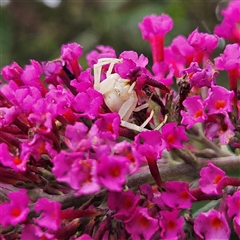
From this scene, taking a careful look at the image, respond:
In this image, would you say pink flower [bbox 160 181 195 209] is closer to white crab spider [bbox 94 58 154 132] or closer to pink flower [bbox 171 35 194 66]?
white crab spider [bbox 94 58 154 132]

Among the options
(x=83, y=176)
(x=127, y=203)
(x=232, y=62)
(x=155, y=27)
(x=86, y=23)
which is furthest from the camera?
(x=86, y=23)

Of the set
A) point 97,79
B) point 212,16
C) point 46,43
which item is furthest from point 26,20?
point 97,79

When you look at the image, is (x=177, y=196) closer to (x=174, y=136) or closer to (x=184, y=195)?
(x=184, y=195)

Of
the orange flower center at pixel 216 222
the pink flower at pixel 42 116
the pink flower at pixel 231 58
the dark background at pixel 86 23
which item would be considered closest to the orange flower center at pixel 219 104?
the pink flower at pixel 231 58

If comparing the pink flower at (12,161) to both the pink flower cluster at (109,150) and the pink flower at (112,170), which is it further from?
the pink flower at (112,170)

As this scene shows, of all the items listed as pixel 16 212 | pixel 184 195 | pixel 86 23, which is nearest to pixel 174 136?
pixel 184 195
